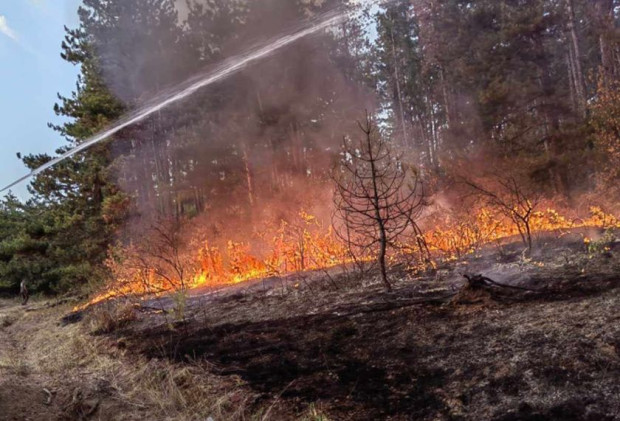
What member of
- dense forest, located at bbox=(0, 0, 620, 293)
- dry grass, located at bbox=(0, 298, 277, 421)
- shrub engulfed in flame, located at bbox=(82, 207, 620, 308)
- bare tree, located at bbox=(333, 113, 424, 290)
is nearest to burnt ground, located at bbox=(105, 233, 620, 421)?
dry grass, located at bbox=(0, 298, 277, 421)

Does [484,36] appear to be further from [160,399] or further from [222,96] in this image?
[160,399]

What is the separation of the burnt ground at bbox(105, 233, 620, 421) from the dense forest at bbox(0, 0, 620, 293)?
30.1 feet

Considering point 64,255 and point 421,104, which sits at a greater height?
point 421,104

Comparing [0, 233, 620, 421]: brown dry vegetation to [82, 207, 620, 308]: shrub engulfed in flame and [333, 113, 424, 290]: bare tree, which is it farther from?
[82, 207, 620, 308]: shrub engulfed in flame

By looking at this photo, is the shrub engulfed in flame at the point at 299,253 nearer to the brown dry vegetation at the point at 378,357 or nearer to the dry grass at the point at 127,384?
the brown dry vegetation at the point at 378,357

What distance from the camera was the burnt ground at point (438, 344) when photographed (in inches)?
106

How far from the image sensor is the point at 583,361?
2801 millimetres

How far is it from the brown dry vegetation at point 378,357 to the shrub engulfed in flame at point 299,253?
222 cm

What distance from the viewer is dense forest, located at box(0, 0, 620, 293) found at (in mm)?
15258

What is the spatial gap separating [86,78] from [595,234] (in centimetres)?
1966

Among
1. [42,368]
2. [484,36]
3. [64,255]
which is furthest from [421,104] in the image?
[42,368]

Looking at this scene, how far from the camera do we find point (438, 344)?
3.73 m

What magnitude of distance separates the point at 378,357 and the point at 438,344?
53cm

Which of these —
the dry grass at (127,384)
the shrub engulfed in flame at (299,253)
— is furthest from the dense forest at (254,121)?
the dry grass at (127,384)
